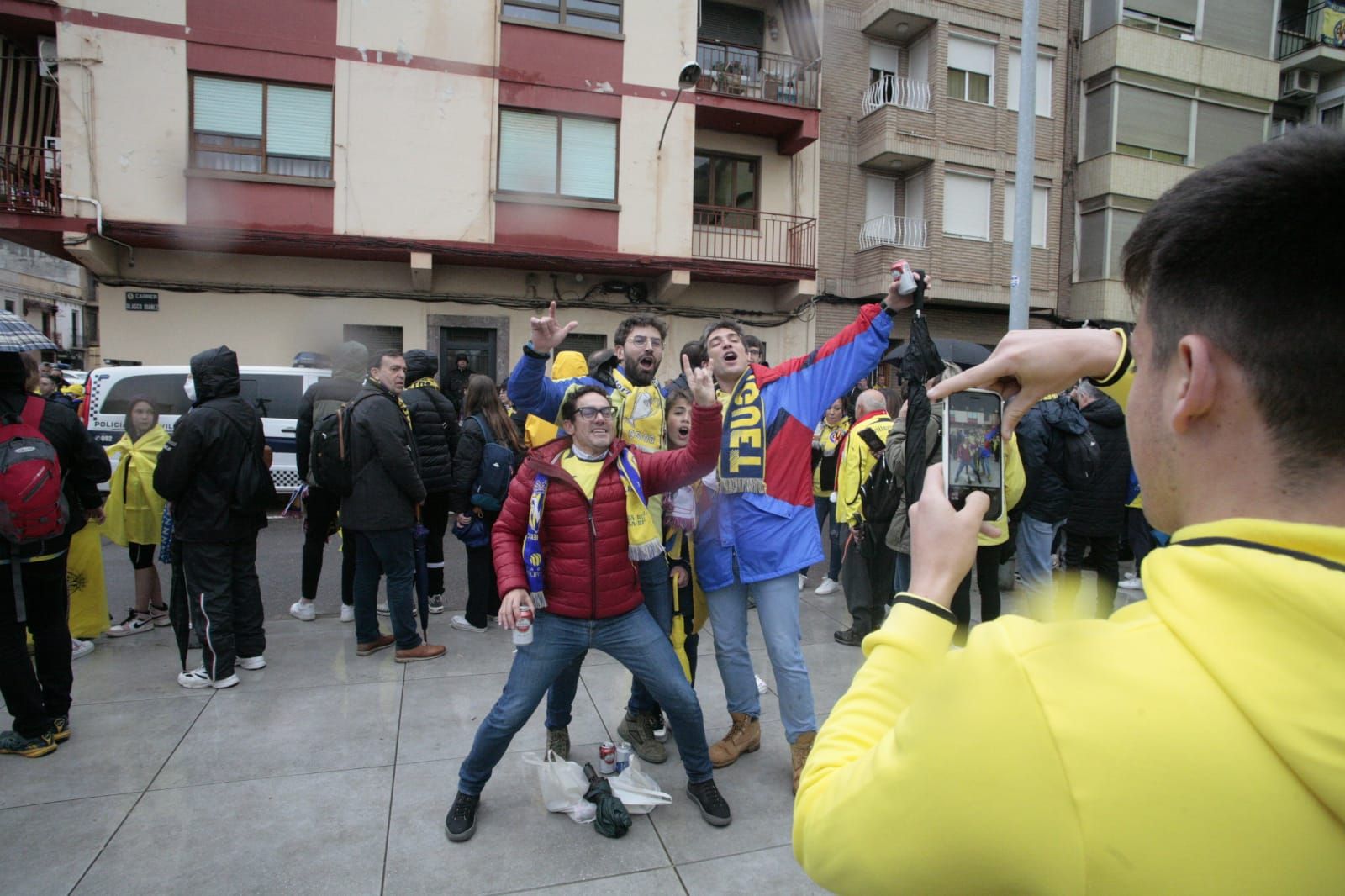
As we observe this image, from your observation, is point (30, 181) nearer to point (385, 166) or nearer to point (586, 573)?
point (385, 166)

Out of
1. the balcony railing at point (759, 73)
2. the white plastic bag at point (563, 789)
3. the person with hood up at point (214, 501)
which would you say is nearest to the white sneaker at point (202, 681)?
the person with hood up at point (214, 501)

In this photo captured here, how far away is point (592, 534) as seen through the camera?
3.33 m

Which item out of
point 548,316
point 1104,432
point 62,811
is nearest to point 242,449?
point 62,811

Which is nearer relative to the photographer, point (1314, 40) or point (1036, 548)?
point (1036, 548)

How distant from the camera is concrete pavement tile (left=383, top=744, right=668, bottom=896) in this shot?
9.73ft

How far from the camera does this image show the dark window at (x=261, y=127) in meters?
12.9

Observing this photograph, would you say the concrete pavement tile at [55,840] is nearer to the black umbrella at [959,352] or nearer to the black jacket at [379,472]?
Answer: the black jacket at [379,472]

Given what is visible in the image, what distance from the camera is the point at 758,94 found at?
1605 centimetres

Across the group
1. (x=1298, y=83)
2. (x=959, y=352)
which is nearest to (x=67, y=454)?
(x=959, y=352)

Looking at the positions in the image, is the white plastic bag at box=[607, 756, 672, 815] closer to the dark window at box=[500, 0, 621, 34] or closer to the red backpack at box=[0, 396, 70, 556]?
the red backpack at box=[0, 396, 70, 556]

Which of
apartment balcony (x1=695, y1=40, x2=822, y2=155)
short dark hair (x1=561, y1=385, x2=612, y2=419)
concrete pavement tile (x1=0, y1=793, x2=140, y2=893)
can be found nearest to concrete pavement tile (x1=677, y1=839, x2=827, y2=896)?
short dark hair (x1=561, y1=385, x2=612, y2=419)

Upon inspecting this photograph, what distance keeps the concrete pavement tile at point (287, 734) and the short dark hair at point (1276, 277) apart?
4004 mm

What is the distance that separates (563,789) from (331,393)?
3966mm

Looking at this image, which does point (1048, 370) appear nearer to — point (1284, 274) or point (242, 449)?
point (1284, 274)
